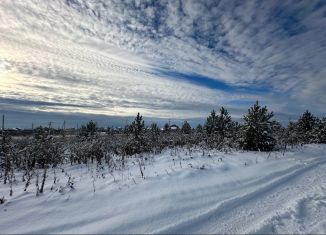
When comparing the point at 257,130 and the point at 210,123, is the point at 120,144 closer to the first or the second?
the point at 257,130

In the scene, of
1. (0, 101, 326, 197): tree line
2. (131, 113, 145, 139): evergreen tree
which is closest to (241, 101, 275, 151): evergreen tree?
(0, 101, 326, 197): tree line

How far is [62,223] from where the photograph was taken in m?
3.86

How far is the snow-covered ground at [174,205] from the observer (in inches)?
146

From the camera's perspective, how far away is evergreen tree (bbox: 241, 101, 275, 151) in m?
14.2

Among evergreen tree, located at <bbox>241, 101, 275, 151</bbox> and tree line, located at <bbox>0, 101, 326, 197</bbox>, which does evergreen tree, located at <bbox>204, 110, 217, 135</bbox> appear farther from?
evergreen tree, located at <bbox>241, 101, 275, 151</bbox>

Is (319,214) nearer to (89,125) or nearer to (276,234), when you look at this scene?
(276,234)

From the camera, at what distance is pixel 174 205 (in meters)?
4.58

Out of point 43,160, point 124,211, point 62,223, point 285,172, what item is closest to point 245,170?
point 285,172

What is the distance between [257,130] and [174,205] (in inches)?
453

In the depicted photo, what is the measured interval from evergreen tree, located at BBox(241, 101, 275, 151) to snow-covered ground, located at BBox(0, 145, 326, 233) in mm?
7173

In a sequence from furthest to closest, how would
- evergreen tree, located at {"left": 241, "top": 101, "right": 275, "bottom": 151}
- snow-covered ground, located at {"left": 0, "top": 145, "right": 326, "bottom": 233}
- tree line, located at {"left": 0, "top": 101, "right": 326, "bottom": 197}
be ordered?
evergreen tree, located at {"left": 241, "top": 101, "right": 275, "bottom": 151}, tree line, located at {"left": 0, "top": 101, "right": 326, "bottom": 197}, snow-covered ground, located at {"left": 0, "top": 145, "right": 326, "bottom": 233}

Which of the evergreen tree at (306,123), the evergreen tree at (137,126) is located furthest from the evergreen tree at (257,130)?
the evergreen tree at (306,123)

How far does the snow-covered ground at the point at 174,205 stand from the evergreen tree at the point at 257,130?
7173 mm

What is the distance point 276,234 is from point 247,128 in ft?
39.3
